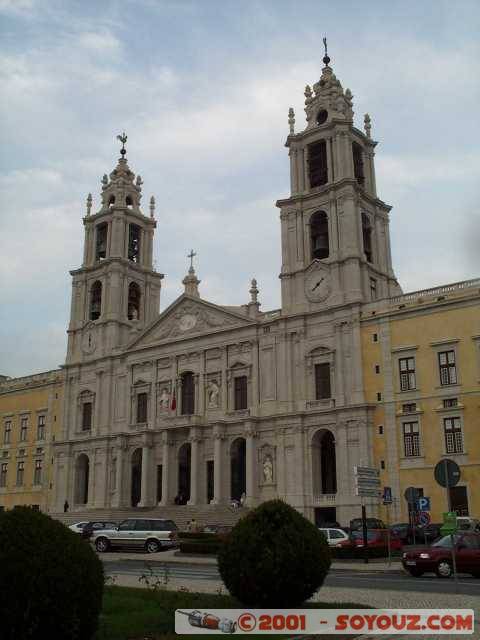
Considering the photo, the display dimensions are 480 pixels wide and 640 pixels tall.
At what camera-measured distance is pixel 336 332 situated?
46.9 metres

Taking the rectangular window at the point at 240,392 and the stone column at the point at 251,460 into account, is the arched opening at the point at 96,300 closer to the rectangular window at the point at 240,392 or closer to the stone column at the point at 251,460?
the rectangular window at the point at 240,392

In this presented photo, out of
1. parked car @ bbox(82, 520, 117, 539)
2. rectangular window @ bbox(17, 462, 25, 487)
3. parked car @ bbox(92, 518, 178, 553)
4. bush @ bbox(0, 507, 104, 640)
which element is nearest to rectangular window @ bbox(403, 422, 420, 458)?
parked car @ bbox(92, 518, 178, 553)

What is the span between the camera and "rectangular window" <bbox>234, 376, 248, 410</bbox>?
50750 millimetres

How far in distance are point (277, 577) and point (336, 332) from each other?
35.7m

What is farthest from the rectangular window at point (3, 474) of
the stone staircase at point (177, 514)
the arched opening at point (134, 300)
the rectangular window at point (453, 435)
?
the rectangular window at point (453, 435)

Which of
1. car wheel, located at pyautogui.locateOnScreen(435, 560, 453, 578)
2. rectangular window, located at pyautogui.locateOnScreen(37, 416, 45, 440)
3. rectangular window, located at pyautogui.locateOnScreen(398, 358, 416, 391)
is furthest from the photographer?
rectangular window, located at pyautogui.locateOnScreen(37, 416, 45, 440)

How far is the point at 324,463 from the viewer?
48.1m

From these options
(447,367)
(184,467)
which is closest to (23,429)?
(184,467)

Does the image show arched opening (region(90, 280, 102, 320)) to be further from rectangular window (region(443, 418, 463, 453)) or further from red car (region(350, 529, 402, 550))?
red car (region(350, 529, 402, 550))

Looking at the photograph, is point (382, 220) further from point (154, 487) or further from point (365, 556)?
point (365, 556)

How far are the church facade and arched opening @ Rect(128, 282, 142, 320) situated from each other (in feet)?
3.32

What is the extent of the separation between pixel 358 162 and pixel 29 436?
37.8m

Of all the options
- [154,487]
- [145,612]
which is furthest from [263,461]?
[145,612]

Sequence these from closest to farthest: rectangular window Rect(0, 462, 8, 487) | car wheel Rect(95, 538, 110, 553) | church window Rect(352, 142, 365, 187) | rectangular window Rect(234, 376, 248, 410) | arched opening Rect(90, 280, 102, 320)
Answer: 1. car wheel Rect(95, 538, 110, 553)
2. rectangular window Rect(234, 376, 248, 410)
3. church window Rect(352, 142, 365, 187)
4. arched opening Rect(90, 280, 102, 320)
5. rectangular window Rect(0, 462, 8, 487)
